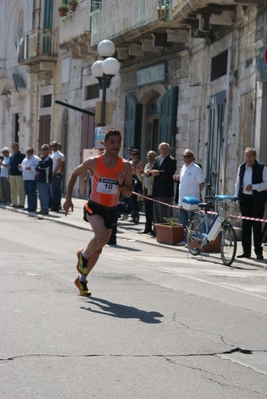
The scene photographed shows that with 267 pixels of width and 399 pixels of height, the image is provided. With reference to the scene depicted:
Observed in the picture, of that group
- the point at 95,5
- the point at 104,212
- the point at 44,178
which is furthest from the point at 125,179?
the point at 95,5

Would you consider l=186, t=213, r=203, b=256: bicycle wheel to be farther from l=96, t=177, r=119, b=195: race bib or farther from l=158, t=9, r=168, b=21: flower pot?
l=158, t=9, r=168, b=21: flower pot

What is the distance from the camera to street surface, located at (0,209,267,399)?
5.84 meters

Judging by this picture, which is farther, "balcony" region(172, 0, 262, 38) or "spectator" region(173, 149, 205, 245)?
"balcony" region(172, 0, 262, 38)

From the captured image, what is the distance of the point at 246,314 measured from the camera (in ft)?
29.3

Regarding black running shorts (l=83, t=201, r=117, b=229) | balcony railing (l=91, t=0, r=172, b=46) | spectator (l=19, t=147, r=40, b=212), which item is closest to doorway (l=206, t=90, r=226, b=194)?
balcony railing (l=91, t=0, r=172, b=46)

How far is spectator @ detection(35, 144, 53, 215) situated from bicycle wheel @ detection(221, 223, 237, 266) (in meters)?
10.1

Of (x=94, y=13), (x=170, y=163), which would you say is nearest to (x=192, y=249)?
(x=170, y=163)

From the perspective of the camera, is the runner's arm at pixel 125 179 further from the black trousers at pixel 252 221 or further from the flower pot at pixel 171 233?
the flower pot at pixel 171 233

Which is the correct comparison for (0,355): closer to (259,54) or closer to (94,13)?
(259,54)

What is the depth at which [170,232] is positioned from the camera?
17125 mm

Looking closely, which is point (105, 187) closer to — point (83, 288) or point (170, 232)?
point (83, 288)

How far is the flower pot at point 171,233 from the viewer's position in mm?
17094

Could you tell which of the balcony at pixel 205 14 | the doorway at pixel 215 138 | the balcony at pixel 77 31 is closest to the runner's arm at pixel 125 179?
the balcony at pixel 205 14

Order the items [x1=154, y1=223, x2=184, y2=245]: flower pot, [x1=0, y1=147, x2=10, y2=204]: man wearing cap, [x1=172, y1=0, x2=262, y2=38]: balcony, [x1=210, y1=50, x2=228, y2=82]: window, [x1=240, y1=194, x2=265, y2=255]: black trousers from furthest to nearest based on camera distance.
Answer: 1. [x1=0, y1=147, x2=10, y2=204]: man wearing cap
2. [x1=210, y1=50, x2=228, y2=82]: window
3. [x1=172, y1=0, x2=262, y2=38]: balcony
4. [x1=154, y1=223, x2=184, y2=245]: flower pot
5. [x1=240, y1=194, x2=265, y2=255]: black trousers
